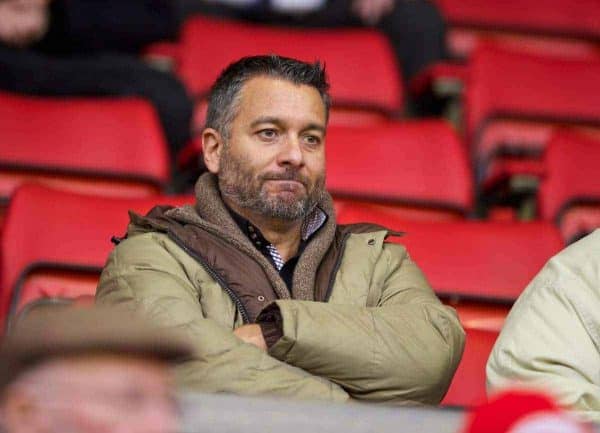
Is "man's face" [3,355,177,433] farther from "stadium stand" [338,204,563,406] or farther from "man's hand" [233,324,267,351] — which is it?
"stadium stand" [338,204,563,406]

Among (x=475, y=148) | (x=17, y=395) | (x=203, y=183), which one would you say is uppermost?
(x=17, y=395)

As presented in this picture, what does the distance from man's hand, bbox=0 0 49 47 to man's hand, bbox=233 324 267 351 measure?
3.76 ft

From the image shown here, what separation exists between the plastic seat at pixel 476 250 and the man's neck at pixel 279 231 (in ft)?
0.91

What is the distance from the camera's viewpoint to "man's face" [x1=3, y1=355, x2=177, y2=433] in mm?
529

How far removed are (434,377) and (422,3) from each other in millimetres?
1466

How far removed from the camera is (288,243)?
4.32 ft

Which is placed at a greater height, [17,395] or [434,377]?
[17,395]

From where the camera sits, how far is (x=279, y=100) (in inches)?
52.1

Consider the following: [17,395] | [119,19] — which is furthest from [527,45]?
[17,395]

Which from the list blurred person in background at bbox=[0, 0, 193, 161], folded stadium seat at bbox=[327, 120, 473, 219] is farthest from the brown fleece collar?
blurred person in background at bbox=[0, 0, 193, 161]

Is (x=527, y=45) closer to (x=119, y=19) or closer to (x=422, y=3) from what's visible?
(x=422, y=3)

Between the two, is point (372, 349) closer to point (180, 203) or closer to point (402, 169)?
point (180, 203)

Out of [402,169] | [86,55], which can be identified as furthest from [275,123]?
[86,55]

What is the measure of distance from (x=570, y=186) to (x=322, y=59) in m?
0.54
